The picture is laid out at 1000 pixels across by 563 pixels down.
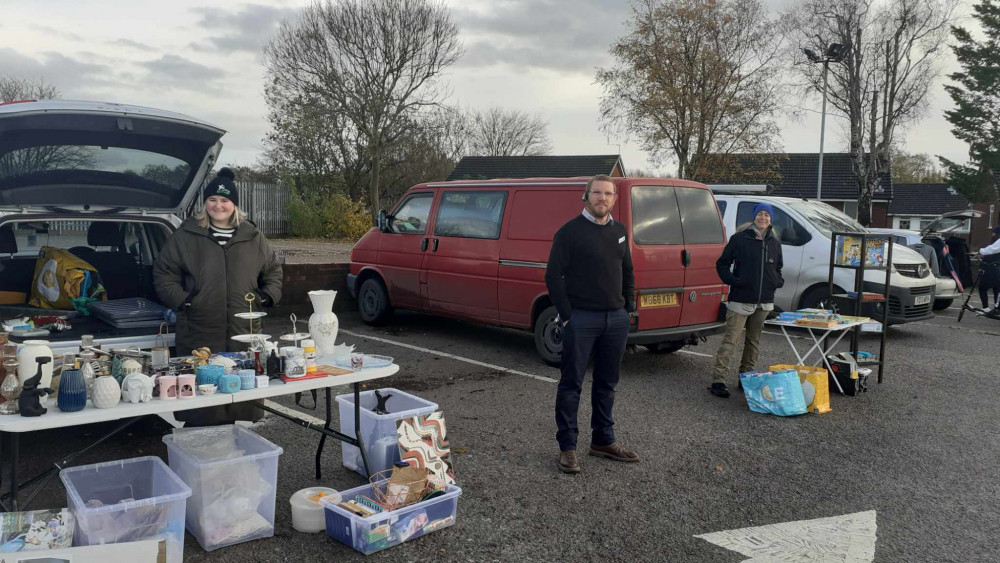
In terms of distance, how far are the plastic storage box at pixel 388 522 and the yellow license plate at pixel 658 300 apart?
3718 millimetres

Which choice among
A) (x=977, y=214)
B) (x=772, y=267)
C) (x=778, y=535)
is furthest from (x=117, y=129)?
(x=977, y=214)

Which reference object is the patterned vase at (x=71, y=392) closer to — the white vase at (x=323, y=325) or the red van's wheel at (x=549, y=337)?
the white vase at (x=323, y=325)

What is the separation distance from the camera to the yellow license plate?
7.09 metres

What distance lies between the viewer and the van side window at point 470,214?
8.29 meters

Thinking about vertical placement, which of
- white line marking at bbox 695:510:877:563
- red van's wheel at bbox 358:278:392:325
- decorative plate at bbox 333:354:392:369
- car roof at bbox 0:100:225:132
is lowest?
white line marking at bbox 695:510:877:563

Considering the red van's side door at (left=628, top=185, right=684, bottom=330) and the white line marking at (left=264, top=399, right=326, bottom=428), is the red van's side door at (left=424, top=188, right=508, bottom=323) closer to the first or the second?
the red van's side door at (left=628, top=185, right=684, bottom=330)

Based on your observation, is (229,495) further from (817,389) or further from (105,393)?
(817,389)

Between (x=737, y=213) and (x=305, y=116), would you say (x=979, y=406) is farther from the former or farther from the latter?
(x=305, y=116)

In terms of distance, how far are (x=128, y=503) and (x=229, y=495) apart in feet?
1.82

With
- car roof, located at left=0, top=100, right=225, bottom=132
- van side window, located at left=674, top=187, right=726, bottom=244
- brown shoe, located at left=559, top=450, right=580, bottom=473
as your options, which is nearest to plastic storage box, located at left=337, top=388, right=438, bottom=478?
brown shoe, located at left=559, top=450, right=580, bottom=473

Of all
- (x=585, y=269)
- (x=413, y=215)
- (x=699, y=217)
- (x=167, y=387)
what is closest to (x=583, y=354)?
(x=585, y=269)

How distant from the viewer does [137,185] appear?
18.8ft

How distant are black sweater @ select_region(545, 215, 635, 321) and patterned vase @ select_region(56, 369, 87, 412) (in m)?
2.59

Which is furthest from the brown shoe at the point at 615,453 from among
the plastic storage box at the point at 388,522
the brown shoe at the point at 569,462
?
the plastic storage box at the point at 388,522
